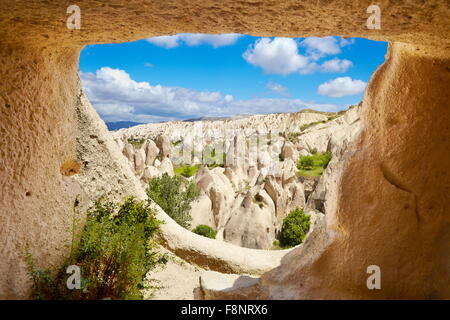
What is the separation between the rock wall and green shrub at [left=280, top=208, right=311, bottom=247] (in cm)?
719

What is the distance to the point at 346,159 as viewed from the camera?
3590 mm

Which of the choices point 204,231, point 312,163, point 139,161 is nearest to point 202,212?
point 204,231

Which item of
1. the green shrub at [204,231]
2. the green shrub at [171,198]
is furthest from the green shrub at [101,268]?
the green shrub at [204,231]

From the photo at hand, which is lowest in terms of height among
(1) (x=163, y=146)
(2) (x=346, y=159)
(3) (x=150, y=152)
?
(2) (x=346, y=159)

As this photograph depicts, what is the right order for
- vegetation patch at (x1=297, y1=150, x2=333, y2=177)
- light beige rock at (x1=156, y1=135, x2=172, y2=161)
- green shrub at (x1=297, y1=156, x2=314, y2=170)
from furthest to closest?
green shrub at (x1=297, y1=156, x2=314, y2=170) → vegetation patch at (x1=297, y1=150, x2=333, y2=177) → light beige rock at (x1=156, y1=135, x2=172, y2=161)

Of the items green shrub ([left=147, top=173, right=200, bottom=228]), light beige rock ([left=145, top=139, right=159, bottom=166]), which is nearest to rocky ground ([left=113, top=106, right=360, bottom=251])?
light beige rock ([left=145, top=139, right=159, bottom=166])

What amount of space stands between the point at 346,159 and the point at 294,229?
784 centimetres

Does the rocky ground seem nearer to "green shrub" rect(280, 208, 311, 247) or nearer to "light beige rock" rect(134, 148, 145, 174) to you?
"light beige rock" rect(134, 148, 145, 174)

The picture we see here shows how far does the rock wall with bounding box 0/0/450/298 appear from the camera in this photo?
2.37 metres

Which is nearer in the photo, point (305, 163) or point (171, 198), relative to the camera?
point (171, 198)

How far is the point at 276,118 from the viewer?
7369 cm

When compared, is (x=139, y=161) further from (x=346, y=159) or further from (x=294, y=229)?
(x=346, y=159)
